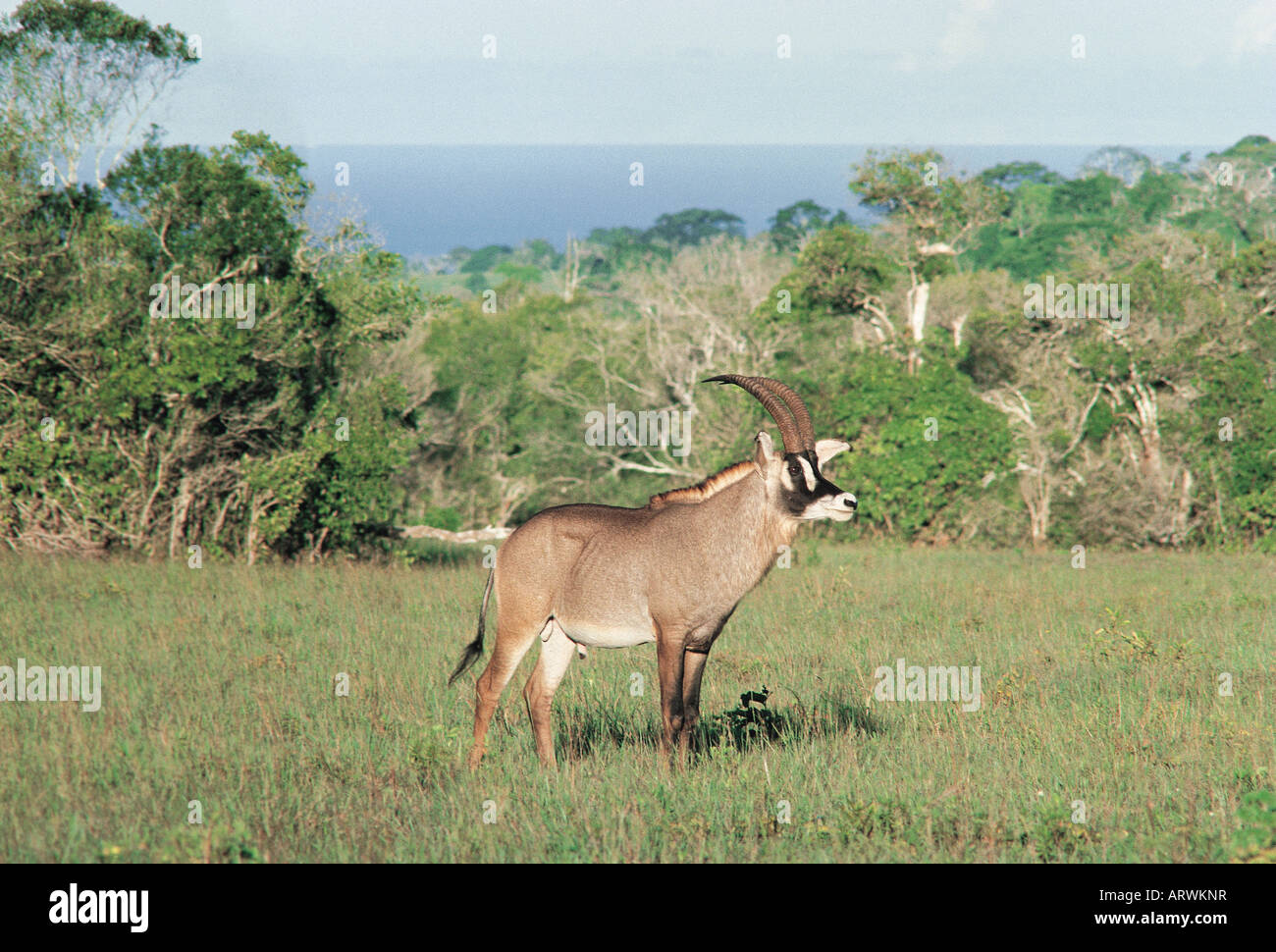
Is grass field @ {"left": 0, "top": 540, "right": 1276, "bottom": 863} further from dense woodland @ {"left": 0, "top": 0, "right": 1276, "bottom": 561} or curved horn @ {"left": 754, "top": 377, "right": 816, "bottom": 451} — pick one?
dense woodland @ {"left": 0, "top": 0, "right": 1276, "bottom": 561}

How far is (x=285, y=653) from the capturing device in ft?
35.2

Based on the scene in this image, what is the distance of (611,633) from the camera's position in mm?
7207

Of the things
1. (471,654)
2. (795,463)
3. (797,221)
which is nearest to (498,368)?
(797,221)

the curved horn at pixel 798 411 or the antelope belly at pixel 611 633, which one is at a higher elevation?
the curved horn at pixel 798 411

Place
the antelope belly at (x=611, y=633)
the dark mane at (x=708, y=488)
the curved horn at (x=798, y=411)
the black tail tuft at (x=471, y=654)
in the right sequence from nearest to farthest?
the curved horn at (x=798, y=411) → the antelope belly at (x=611, y=633) → the dark mane at (x=708, y=488) → the black tail tuft at (x=471, y=654)

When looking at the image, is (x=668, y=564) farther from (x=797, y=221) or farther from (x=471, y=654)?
(x=797, y=221)

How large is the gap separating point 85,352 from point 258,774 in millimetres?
11520

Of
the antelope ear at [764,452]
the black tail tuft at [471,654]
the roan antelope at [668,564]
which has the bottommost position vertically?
the black tail tuft at [471,654]

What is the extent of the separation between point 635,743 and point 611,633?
1.16 m

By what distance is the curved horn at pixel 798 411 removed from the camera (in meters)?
7.00

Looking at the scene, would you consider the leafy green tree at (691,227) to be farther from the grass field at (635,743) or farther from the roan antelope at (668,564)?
the roan antelope at (668,564)

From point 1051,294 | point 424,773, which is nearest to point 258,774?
point 424,773

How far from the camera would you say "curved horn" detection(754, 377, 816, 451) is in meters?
7.00

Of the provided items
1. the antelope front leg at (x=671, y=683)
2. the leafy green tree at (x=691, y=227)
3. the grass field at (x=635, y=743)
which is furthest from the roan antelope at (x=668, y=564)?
the leafy green tree at (x=691, y=227)
